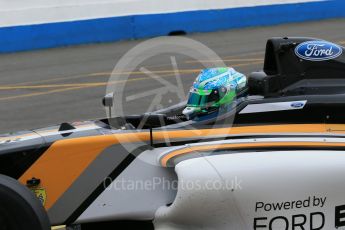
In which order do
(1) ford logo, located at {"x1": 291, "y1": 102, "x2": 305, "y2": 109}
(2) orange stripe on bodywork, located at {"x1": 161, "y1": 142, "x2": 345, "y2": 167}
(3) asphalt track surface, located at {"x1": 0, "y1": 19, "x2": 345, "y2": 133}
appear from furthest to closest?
1. (3) asphalt track surface, located at {"x1": 0, "y1": 19, "x2": 345, "y2": 133}
2. (1) ford logo, located at {"x1": 291, "y1": 102, "x2": 305, "y2": 109}
3. (2) orange stripe on bodywork, located at {"x1": 161, "y1": 142, "x2": 345, "y2": 167}

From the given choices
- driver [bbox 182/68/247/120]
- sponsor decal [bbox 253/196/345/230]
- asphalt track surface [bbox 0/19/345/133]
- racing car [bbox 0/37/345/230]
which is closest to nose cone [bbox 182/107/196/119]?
driver [bbox 182/68/247/120]

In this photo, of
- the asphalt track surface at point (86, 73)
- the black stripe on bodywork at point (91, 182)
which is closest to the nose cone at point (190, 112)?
the black stripe on bodywork at point (91, 182)

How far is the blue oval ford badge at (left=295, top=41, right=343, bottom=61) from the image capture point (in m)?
4.92

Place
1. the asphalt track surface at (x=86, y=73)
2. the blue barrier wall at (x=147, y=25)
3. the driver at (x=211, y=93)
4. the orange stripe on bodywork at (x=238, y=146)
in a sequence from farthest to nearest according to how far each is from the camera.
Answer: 1. the blue barrier wall at (x=147, y=25)
2. the asphalt track surface at (x=86, y=73)
3. the driver at (x=211, y=93)
4. the orange stripe on bodywork at (x=238, y=146)

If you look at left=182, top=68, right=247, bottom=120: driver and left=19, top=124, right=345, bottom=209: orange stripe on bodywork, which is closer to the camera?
left=19, top=124, right=345, bottom=209: orange stripe on bodywork

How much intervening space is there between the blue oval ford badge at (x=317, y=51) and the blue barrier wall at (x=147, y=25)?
12820 millimetres

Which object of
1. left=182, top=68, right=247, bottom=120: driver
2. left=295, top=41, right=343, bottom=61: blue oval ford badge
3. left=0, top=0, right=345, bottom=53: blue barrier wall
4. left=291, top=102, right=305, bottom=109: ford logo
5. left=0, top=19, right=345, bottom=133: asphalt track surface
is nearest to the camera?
left=291, top=102, right=305, bottom=109: ford logo

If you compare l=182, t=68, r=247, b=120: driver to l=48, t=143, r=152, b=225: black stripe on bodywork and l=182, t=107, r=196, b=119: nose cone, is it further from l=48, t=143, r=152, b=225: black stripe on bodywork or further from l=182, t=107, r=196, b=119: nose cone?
l=48, t=143, r=152, b=225: black stripe on bodywork

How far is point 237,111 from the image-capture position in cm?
440

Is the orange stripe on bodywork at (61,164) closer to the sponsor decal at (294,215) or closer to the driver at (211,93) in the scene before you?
the driver at (211,93)

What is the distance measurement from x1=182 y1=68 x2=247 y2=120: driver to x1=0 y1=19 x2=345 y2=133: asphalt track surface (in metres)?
2.03

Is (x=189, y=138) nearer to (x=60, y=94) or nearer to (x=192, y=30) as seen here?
(x=60, y=94)

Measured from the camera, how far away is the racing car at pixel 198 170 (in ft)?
13.2

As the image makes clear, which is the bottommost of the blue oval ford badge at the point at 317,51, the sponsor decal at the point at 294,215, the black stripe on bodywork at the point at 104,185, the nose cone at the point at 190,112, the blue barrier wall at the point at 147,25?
the blue barrier wall at the point at 147,25
